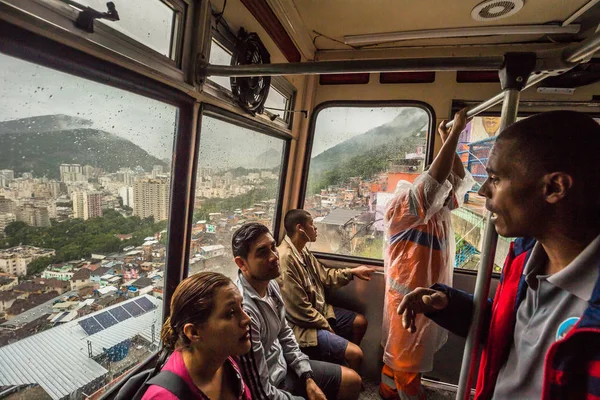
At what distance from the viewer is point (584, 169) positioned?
2.38 feet

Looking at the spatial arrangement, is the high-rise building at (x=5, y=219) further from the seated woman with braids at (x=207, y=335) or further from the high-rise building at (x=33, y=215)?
the seated woman with braids at (x=207, y=335)

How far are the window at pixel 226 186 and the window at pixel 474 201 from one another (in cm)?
187

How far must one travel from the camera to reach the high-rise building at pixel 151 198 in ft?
4.51

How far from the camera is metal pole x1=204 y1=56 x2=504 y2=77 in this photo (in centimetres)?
100

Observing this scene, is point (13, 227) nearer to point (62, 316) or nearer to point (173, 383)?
point (62, 316)

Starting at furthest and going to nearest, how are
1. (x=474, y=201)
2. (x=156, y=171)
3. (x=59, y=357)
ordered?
(x=474, y=201), (x=156, y=171), (x=59, y=357)

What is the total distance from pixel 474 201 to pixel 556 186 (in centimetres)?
240

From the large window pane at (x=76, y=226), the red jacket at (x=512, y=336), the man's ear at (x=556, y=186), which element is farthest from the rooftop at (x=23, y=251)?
the man's ear at (x=556, y=186)

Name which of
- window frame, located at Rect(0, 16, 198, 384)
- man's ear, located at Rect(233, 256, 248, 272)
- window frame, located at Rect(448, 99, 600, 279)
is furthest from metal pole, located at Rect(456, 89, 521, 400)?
window frame, located at Rect(448, 99, 600, 279)

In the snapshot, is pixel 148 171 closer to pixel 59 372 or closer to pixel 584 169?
pixel 59 372

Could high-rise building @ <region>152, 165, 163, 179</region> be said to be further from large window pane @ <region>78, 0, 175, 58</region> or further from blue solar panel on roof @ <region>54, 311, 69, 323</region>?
blue solar panel on roof @ <region>54, 311, 69, 323</region>

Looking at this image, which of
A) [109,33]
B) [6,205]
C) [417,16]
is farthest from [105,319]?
[417,16]

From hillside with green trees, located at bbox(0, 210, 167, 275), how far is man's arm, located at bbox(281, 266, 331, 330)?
113 centimetres

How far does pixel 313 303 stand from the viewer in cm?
241
